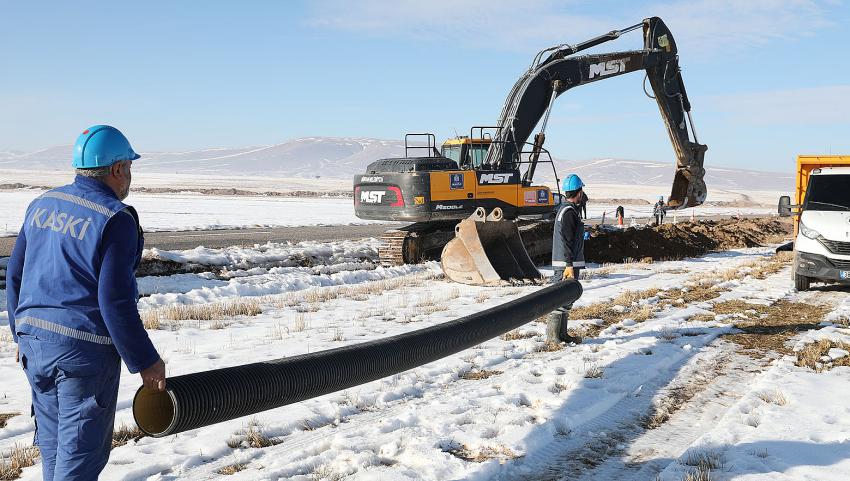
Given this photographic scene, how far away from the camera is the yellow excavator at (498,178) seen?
44.2ft

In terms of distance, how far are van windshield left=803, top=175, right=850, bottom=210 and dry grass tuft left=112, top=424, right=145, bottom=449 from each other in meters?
11.2

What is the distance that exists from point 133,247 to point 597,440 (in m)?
3.48

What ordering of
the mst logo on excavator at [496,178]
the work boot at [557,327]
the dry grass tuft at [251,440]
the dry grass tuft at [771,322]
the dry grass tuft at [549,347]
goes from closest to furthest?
the dry grass tuft at [251,440], the dry grass tuft at [549,347], the work boot at [557,327], the dry grass tuft at [771,322], the mst logo on excavator at [496,178]

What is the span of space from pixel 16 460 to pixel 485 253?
9.34m

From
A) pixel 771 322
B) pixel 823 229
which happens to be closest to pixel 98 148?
pixel 771 322

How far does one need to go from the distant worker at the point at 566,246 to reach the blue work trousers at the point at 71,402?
5.57 metres

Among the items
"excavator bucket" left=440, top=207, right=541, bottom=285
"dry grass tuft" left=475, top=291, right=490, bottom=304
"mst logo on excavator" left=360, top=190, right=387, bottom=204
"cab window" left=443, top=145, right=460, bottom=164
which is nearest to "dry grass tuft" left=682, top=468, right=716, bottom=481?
"dry grass tuft" left=475, top=291, right=490, bottom=304

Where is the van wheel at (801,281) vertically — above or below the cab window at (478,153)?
below

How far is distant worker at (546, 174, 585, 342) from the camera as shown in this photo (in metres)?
8.01

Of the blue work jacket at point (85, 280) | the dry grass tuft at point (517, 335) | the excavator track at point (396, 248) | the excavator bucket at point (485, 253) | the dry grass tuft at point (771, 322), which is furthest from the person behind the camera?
the excavator track at point (396, 248)

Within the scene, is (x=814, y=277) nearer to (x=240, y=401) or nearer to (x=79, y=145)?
(x=240, y=401)

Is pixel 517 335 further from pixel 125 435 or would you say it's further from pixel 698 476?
pixel 125 435

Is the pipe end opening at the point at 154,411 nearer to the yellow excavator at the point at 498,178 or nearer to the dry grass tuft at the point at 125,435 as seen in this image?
the dry grass tuft at the point at 125,435

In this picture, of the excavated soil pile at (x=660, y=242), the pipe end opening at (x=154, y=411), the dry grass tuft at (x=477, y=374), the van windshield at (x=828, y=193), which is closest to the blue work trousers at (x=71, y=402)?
the pipe end opening at (x=154, y=411)
